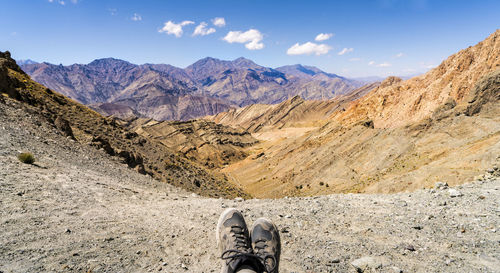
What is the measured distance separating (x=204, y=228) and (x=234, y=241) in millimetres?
1460

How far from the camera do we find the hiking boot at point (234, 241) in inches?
159

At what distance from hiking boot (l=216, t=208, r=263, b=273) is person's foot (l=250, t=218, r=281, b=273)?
6.8 inches

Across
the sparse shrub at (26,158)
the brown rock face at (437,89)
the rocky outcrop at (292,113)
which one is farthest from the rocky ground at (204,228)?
the rocky outcrop at (292,113)

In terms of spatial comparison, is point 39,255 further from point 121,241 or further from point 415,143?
point 415,143

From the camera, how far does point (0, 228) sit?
4.51 metres

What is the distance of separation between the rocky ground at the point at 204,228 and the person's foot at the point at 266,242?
337mm

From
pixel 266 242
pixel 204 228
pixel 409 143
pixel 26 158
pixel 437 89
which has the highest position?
pixel 437 89

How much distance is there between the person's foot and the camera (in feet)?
14.5

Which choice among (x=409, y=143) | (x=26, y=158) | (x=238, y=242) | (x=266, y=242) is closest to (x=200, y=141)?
(x=409, y=143)

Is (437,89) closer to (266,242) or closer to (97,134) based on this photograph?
(266,242)

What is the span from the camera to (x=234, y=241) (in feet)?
15.9

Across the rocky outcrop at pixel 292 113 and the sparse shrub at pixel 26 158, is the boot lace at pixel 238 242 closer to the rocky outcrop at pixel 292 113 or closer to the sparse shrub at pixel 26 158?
the sparse shrub at pixel 26 158

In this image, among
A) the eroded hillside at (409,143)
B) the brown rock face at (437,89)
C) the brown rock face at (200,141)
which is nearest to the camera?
the eroded hillside at (409,143)

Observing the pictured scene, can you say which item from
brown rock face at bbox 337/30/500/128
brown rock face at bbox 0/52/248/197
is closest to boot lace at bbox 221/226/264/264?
brown rock face at bbox 0/52/248/197
